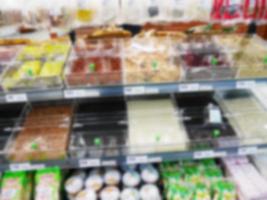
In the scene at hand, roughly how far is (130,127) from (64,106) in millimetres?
461

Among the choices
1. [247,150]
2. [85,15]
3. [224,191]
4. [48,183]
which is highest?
[85,15]

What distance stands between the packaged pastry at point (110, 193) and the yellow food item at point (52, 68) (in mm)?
727

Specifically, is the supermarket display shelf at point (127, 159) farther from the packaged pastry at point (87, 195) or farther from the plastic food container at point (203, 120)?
the packaged pastry at point (87, 195)

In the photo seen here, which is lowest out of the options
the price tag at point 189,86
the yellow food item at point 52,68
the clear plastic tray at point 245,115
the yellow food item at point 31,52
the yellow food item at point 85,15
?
the clear plastic tray at point 245,115

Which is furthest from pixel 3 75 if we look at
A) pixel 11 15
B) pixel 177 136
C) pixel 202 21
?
pixel 202 21

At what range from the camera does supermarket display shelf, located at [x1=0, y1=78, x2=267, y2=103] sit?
1.36 metres

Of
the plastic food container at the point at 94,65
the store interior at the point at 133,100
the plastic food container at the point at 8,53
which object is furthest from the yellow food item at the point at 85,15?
the plastic food container at the point at 8,53

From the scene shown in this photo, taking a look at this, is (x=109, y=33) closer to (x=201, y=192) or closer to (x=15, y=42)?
(x=15, y=42)

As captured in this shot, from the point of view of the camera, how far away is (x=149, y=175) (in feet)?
5.57

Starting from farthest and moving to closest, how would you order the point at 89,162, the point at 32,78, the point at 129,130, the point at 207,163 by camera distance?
the point at 207,163 < the point at 129,130 < the point at 89,162 < the point at 32,78

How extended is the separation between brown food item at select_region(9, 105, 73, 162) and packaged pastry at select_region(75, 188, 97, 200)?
0.26 m

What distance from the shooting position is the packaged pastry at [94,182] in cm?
166

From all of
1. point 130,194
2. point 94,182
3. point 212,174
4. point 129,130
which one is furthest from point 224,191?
point 94,182

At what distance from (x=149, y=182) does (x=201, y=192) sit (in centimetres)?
30
